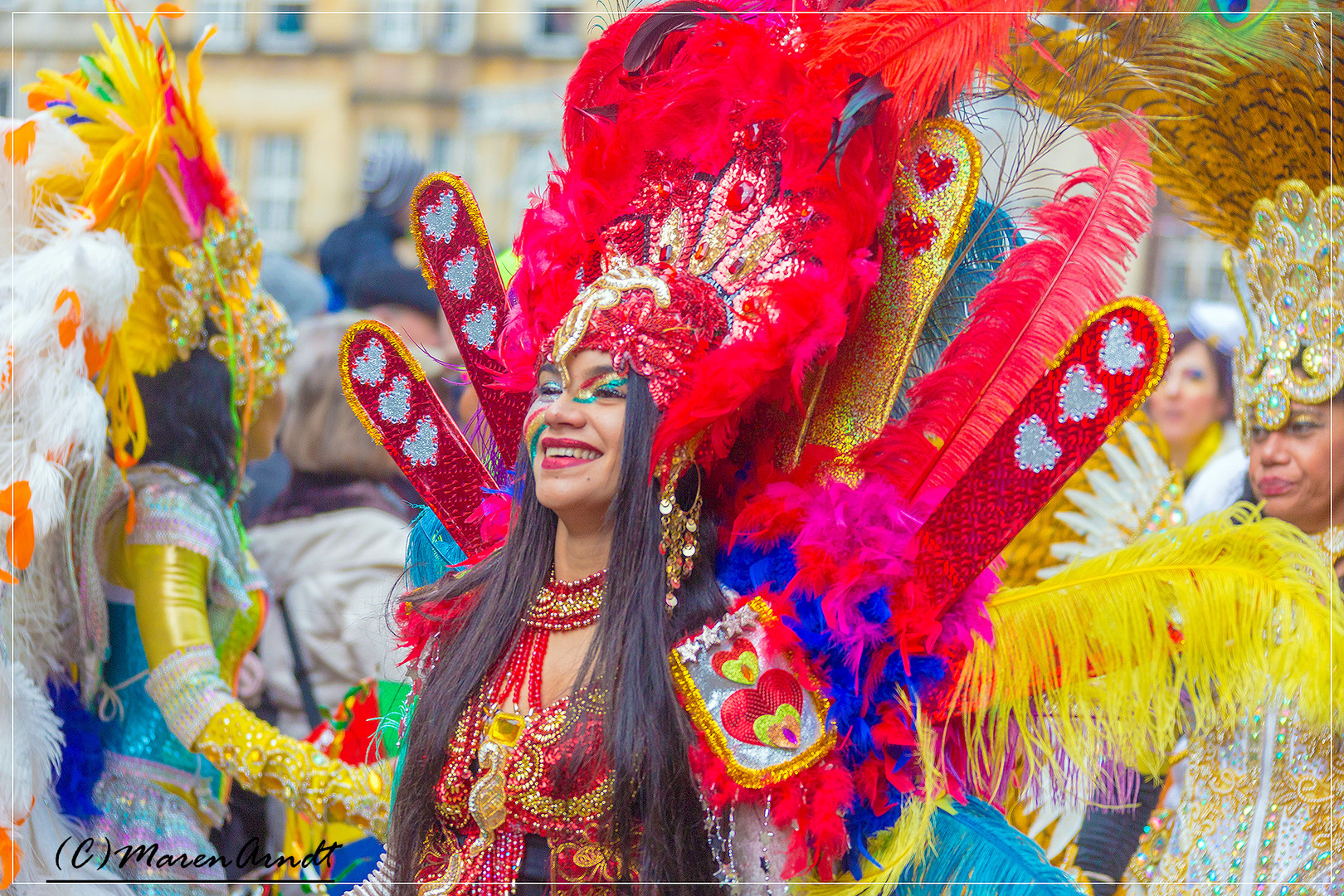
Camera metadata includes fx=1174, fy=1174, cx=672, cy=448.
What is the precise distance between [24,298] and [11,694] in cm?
91

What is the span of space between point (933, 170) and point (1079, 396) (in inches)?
21.3

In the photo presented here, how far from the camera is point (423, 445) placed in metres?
→ 2.68

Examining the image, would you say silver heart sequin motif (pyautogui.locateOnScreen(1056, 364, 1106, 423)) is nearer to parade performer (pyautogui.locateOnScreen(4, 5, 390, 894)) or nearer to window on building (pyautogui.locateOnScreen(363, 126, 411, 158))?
parade performer (pyautogui.locateOnScreen(4, 5, 390, 894))

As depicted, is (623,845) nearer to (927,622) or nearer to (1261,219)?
(927,622)

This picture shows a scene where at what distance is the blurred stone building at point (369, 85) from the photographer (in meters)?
11.8

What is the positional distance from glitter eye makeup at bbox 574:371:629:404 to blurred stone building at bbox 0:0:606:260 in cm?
960

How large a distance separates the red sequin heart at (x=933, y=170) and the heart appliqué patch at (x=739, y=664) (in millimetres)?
→ 920

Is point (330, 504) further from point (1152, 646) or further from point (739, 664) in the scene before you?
point (1152, 646)

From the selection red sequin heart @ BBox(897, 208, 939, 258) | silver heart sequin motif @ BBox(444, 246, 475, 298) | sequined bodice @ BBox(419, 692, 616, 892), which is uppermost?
red sequin heart @ BBox(897, 208, 939, 258)

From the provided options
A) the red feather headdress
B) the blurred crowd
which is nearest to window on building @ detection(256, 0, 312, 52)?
the blurred crowd

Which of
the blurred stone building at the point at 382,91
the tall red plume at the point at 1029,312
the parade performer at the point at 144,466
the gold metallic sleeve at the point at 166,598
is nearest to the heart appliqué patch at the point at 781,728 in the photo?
the tall red plume at the point at 1029,312

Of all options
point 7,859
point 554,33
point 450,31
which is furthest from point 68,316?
point 450,31

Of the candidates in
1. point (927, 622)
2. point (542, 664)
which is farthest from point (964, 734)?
point (542, 664)

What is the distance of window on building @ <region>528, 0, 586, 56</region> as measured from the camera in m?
11.8
